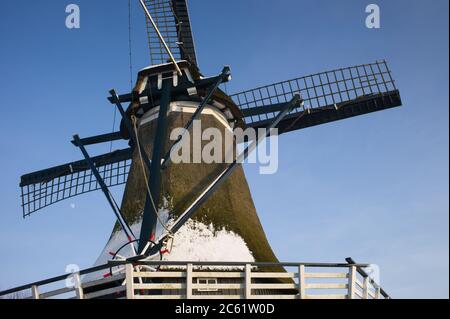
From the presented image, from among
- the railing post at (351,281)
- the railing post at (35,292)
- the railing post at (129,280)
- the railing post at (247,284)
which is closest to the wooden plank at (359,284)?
the railing post at (351,281)

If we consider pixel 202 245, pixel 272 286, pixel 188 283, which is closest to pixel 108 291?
pixel 188 283

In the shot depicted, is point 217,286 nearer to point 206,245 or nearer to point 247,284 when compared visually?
point 247,284

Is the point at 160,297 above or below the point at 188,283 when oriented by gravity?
below

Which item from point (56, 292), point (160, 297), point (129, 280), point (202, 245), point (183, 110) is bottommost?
point (160, 297)

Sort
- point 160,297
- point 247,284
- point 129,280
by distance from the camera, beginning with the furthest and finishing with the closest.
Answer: point 247,284, point 129,280, point 160,297

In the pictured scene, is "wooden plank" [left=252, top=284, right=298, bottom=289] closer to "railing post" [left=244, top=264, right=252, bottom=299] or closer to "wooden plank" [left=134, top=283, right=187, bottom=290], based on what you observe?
"railing post" [left=244, top=264, right=252, bottom=299]

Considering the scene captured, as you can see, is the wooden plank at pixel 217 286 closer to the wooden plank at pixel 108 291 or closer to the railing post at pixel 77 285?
the wooden plank at pixel 108 291

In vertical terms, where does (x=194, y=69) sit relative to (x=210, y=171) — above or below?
above

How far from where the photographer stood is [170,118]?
13.2m

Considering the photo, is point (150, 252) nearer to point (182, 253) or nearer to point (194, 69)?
point (182, 253)

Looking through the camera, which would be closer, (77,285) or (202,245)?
(77,285)

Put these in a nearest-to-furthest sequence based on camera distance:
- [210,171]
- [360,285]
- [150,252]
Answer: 1. [360,285]
2. [150,252]
3. [210,171]

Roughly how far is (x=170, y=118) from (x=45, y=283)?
585cm
